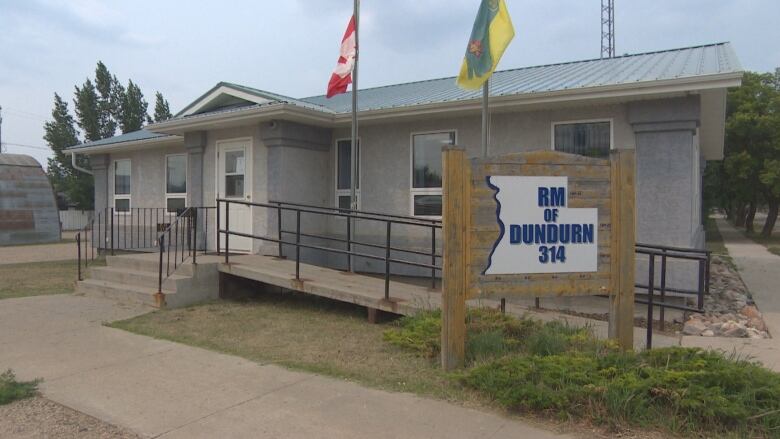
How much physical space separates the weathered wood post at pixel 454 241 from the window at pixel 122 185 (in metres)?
13.2

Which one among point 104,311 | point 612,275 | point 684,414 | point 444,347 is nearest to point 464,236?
point 444,347

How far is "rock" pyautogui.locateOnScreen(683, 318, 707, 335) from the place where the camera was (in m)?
6.93

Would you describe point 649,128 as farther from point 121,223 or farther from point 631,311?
point 121,223

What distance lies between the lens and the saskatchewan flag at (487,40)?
7113 mm

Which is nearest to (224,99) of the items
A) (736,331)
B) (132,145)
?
(132,145)

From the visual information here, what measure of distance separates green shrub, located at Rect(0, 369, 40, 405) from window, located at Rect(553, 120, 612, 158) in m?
7.61

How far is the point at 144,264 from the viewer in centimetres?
928

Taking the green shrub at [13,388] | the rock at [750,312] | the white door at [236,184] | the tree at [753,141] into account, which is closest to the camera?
the green shrub at [13,388]

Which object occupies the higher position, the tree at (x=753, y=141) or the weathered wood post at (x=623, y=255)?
the tree at (x=753, y=141)

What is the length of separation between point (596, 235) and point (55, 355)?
17.9 ft

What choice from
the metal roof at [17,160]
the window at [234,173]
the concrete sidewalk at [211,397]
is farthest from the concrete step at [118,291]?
the metal roof at [17,160]

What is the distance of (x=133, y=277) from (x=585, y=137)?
24.4ft

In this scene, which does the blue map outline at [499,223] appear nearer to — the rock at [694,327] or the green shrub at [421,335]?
the green shrub at [421,335]

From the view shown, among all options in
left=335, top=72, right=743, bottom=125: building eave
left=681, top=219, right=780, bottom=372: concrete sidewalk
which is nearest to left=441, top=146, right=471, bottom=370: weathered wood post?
left=681, top=219, right=780, bottom=372: concrete sidewalk
